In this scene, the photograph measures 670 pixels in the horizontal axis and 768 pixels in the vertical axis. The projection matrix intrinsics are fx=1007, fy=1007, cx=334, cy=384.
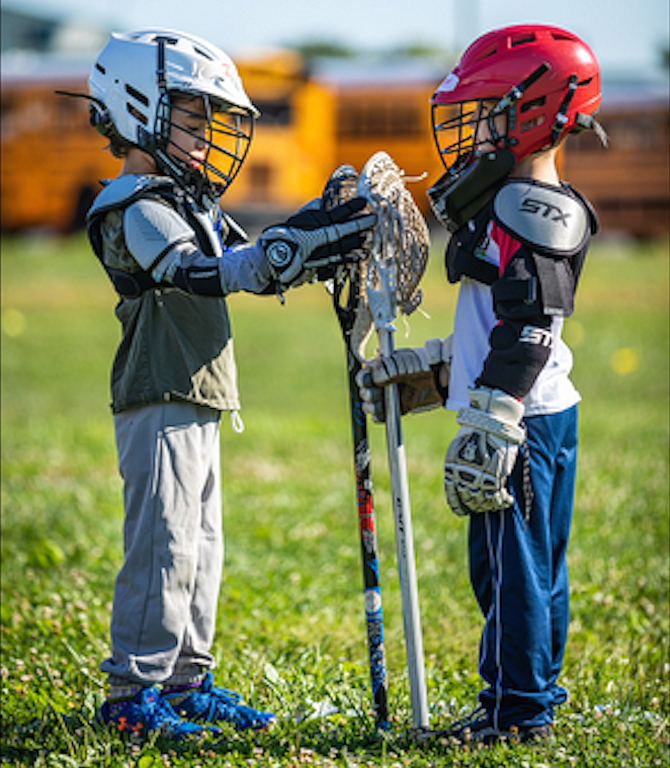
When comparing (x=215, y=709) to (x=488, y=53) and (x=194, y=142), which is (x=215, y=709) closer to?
(x=194, y=142)

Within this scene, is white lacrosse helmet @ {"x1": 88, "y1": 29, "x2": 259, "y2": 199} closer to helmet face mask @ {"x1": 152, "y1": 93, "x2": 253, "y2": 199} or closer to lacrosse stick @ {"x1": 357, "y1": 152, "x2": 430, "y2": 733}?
helmet face mask @ {"x1": 152, "y1": 93, "x2": 253, "y2": 199}

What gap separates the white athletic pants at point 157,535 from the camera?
3.30m

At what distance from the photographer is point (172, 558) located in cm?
333

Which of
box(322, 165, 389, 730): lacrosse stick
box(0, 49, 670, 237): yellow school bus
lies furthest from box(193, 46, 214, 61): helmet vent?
box(0, 49, 670, 237): yellow school bus

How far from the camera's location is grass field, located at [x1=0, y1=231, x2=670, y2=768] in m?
3.35

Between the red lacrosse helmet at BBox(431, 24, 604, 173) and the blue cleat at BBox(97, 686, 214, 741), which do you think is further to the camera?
the blue cleat at BBox(97, 686, 214, 741)

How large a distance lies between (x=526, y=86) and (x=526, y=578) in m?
1.51

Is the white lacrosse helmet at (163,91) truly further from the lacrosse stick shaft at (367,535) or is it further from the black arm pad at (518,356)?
the black arm pad at (518,356)

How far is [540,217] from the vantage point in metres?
2.98

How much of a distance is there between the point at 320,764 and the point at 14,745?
3.54ft

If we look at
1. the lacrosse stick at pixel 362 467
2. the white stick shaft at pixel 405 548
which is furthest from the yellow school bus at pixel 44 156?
the white stick shaft at pixel 405 548

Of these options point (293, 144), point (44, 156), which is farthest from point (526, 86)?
point (44, 156)

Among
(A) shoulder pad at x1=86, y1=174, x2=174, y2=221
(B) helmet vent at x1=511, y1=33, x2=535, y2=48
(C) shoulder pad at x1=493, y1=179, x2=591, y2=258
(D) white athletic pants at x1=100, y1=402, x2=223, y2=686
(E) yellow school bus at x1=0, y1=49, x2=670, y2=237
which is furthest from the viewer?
(E) yellow school bus at x1=0, y1=49, x2=670, y2=237

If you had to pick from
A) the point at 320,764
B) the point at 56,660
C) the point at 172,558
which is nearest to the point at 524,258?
the point at 172,558
